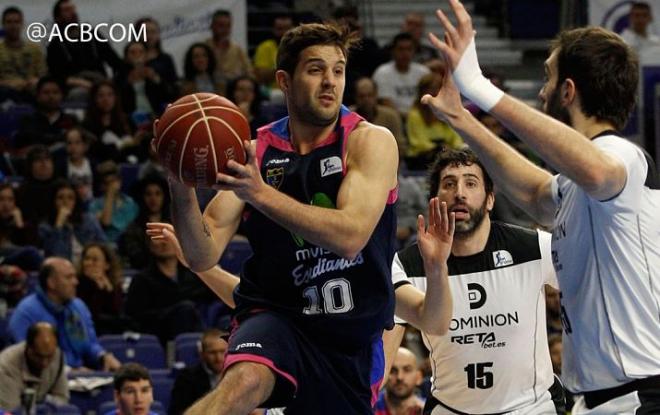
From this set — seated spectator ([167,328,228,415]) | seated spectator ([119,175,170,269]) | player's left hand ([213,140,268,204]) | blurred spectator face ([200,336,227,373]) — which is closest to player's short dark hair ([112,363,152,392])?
seated spectator ([167,328,228,415])

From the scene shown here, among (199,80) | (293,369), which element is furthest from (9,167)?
(293,369)

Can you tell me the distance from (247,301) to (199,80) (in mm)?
9587

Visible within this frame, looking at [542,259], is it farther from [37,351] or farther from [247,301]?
[37,351]

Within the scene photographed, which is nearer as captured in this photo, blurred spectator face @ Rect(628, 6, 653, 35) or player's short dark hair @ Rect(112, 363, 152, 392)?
player's short dark hair @ Rect(112, 363, 152, 392)

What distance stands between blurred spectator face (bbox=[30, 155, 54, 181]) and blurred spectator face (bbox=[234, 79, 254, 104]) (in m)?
2.45

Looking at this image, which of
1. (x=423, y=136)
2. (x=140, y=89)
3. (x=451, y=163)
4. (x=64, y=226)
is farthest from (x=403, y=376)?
(x=140, y=89)

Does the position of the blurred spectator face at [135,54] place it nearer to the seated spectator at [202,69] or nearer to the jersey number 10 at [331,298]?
the seated spectator at [202,69]

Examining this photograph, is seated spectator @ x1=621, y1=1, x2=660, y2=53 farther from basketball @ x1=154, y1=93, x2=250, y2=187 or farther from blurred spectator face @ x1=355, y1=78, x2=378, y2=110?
basketball @ x1=154, y1=93, x2=250, y2=187

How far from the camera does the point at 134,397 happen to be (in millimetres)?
9898

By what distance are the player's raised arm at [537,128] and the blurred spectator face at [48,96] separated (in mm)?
10001

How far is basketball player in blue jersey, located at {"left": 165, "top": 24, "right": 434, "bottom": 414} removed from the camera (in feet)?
20.4

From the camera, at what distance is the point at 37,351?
35.4ft

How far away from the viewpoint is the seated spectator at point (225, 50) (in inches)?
635

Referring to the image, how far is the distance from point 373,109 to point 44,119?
3608 mm
